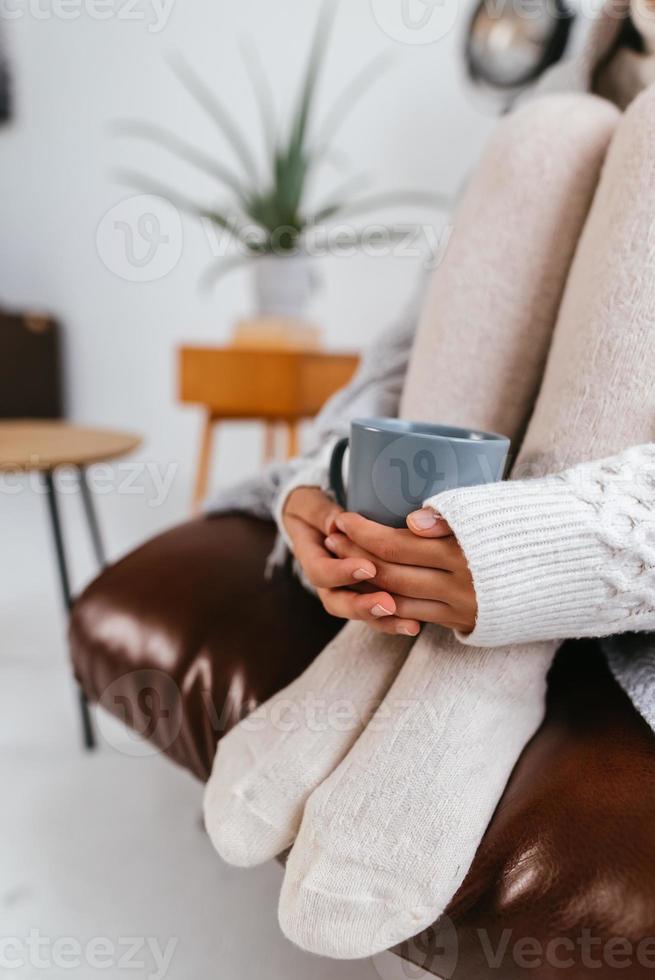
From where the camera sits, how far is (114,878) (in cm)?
60

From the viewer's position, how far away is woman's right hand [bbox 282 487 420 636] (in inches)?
14.6

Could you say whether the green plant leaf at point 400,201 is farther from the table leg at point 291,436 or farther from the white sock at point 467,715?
the white sock at point 467,715

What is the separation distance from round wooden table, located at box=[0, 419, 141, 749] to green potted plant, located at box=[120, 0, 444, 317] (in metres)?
0.39

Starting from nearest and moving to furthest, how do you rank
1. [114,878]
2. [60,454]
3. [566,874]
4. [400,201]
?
[566,874] < [114,878] < [60,454] < [400,201]

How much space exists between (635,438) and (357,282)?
3.98 ft

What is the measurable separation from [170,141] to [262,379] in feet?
3.18

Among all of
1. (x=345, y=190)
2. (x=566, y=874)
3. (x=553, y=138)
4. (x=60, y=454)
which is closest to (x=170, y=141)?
(x=345, y=190)

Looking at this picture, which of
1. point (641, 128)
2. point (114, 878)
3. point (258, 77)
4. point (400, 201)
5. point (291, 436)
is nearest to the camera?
point (641, 128)

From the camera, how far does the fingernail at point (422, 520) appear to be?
0.35 meters

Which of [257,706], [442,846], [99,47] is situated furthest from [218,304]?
[442,846]

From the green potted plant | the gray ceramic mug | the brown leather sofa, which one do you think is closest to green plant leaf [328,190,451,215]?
the green potted plant

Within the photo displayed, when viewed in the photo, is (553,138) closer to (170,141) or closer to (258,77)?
(258,77)

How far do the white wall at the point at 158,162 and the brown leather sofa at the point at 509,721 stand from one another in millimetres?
1023

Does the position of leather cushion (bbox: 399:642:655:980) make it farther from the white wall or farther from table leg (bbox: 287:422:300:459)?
the white wall
